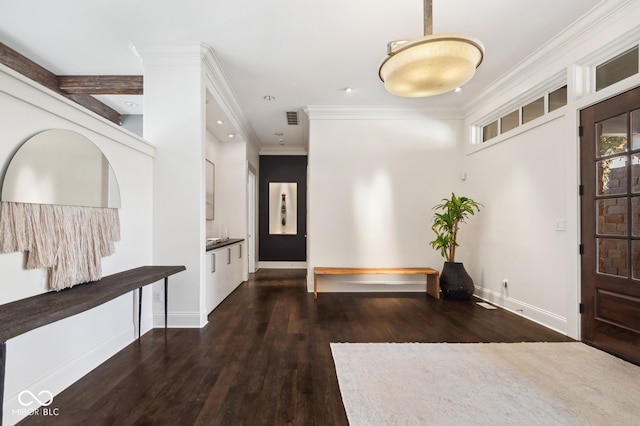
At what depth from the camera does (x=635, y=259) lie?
2.44 meters

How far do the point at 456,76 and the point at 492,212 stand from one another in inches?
112

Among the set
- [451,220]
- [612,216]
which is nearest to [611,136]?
[612,216]

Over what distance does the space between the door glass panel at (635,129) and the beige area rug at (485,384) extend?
177 cm

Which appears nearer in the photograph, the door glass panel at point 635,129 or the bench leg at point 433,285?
the door glass panel at point 635,129

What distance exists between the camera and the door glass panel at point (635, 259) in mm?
2416

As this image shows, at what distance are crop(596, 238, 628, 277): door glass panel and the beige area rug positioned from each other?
720 millimetres

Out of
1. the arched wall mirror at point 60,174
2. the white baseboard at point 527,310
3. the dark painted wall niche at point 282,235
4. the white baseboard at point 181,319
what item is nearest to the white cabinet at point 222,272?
the white baseboard at point 181,319

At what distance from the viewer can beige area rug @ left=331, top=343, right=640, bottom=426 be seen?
1.74 meters

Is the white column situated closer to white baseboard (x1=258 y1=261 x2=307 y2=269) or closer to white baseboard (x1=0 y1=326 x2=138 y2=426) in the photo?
white baseboard (x1=0 y1=326 x2=138 y2=426)

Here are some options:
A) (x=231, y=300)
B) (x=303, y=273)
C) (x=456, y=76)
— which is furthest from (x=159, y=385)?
(x=303, y=273)

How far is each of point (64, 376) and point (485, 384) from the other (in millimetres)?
2896

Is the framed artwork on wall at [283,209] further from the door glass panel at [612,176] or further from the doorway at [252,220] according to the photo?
the door glass panel at [612,176]

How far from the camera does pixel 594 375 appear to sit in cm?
221

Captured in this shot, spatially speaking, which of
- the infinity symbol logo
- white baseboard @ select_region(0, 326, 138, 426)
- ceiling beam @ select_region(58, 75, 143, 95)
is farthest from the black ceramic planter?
ceiling beam @ select_region(58, 75, 143, 95)
